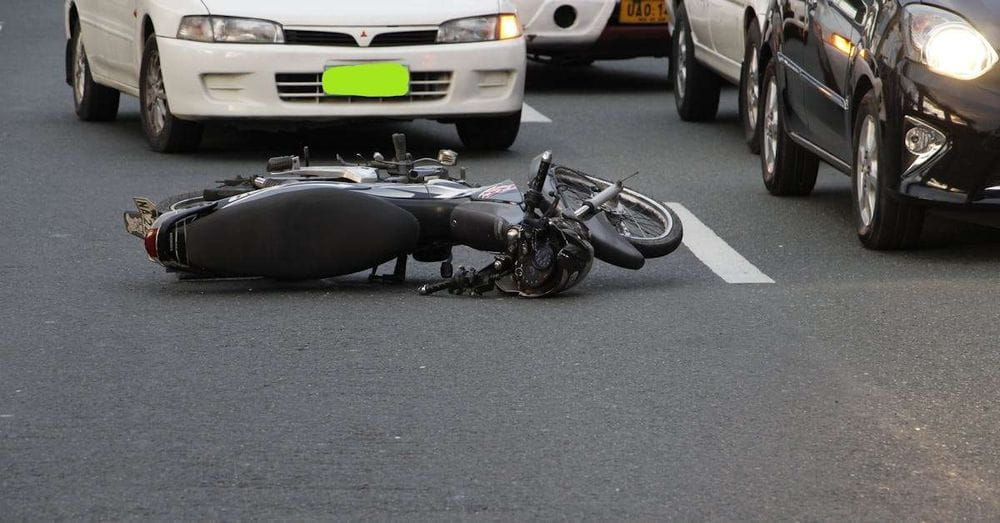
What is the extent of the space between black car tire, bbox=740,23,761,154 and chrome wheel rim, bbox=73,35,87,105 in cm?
436

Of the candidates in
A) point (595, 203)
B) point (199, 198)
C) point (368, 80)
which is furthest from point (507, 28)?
point (595, 203)

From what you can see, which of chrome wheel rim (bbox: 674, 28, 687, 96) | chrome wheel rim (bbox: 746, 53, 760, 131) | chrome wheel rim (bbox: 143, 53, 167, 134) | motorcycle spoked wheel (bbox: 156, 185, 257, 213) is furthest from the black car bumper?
chrome wheel rim (bbox: 674, 28, 687, 96)

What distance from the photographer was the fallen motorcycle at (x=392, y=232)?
7.11 meters

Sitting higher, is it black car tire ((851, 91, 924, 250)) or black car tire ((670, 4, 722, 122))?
black car tire ((851, 91, 924, 250))

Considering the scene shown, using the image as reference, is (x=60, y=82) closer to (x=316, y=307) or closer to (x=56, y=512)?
(x=316, y=307)

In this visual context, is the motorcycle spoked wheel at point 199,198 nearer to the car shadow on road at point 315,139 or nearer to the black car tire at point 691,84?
the car shadow on road at point 315,139

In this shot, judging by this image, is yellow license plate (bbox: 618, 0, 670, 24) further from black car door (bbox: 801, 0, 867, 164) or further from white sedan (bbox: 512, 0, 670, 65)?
black car door (bbox: 801, 0, 867, 164)

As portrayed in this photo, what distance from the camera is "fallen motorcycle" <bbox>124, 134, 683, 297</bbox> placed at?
280 inches

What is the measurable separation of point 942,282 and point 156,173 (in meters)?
4.84

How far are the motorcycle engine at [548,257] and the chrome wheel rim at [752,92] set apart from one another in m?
4.10

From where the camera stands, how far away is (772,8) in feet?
33.4

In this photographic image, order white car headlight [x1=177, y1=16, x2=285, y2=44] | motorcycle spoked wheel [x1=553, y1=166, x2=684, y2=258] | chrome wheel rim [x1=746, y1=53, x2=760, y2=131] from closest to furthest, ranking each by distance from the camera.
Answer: motorcycle spoked wheel [x1=553, y1=166, x2=684, y2=258]
white car headlight [x1=177, y1=16, x2=285, y2=44]
chrome wheel rim [x1=746, y1=53, x2=760, y2=131]

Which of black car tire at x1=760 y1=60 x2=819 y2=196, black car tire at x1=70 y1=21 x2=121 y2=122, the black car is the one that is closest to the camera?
the black car

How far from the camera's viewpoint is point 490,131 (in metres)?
12.1
